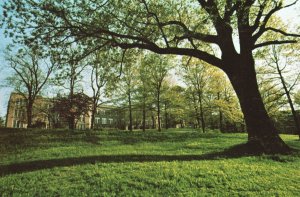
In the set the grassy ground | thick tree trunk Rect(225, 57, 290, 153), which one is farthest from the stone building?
thick tree trunk Rect(225, 57, 290, 153)

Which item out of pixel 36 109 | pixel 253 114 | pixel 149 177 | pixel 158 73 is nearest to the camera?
pixel 149 177

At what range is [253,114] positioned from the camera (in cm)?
1085

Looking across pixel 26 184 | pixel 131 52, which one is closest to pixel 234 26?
pixel 131 52

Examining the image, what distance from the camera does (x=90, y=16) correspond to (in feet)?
40.1

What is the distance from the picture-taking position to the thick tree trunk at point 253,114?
413 inches

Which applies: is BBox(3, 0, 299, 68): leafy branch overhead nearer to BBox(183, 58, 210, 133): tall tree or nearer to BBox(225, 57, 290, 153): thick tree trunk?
BBox(225, 57, 290, 153): thick tree trunk

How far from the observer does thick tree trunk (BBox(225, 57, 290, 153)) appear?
10.5 m

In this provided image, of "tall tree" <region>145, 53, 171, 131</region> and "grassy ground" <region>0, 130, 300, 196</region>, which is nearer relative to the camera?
"grassy ground" <region>0, 130, 300, 196</region>

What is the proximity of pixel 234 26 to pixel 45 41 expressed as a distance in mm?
10651

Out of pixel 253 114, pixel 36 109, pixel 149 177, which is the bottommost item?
pixel 149 177

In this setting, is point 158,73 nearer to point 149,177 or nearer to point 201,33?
point 201,33

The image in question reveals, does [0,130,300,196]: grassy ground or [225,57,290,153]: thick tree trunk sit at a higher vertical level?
[225,57,290,153]: thick tree trunk

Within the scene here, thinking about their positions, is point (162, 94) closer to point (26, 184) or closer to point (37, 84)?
point (37, 84)

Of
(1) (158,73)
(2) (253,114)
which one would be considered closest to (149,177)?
(2) (253,114)
